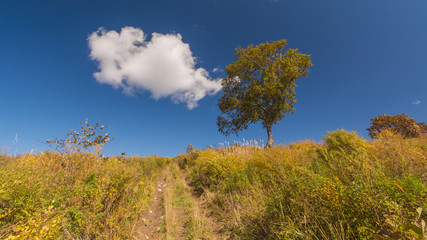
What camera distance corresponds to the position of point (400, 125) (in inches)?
666

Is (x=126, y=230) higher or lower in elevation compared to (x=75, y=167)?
lower

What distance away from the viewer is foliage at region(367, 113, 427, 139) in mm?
15720

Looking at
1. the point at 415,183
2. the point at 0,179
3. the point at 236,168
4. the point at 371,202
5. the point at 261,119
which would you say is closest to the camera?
the point at 415,183

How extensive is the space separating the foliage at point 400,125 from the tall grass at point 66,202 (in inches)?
771

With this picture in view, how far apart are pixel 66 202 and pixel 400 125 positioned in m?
26.6

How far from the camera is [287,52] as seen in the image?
16.5 m

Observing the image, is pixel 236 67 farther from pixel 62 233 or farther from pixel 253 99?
pixel 62 233

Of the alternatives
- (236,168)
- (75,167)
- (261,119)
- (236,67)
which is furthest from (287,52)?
(75,167)

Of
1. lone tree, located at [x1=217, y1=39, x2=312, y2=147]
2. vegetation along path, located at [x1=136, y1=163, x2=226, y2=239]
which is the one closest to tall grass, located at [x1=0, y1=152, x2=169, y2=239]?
vegetation along path, located at [x1=136, y1=163, x2=226, y2=239]

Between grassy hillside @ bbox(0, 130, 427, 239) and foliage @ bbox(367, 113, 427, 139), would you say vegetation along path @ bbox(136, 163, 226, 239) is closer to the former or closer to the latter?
grassy hillside @ bbox(0, 130, 427, 239)

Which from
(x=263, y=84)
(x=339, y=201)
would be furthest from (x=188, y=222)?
(x=263, y=84)

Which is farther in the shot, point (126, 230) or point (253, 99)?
point (253, 99)

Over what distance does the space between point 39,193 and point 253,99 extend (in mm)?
15378

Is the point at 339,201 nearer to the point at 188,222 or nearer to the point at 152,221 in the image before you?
the point at 188,222
